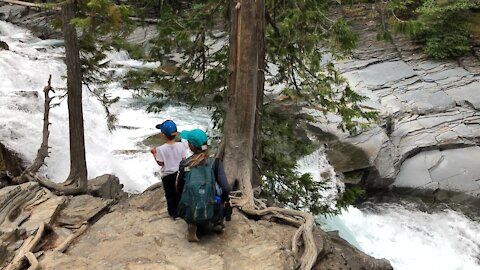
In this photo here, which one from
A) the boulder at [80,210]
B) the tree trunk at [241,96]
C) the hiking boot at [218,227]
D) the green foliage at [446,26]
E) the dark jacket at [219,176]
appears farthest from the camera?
the green foliage at [446,26]

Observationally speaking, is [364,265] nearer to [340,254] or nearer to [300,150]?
[340,254]

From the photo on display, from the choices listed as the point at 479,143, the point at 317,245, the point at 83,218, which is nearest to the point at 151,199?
the point at 83,218

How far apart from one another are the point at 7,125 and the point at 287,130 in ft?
25.3

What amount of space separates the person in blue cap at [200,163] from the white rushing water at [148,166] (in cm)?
607

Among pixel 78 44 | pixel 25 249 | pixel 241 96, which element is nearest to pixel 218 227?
pixel 25 249

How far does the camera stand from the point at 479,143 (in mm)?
12727

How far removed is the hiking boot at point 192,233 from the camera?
4902 mm

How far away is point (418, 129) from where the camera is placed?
13289 mm

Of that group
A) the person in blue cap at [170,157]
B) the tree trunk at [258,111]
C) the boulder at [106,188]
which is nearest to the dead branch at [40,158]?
the boulder at [106,188]

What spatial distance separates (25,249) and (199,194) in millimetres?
1822

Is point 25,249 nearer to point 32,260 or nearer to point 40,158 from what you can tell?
point 32,260

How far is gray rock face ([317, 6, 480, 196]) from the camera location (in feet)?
39.2

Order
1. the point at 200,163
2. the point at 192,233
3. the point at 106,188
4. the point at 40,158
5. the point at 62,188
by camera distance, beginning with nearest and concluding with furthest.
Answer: the point at 200,163
the point at 192,233
the point at 62,188
the point at 40,158
the point at 106,188

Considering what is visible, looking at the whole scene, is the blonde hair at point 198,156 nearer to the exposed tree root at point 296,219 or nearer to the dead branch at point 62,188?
the exposed tree root at point 296,219
